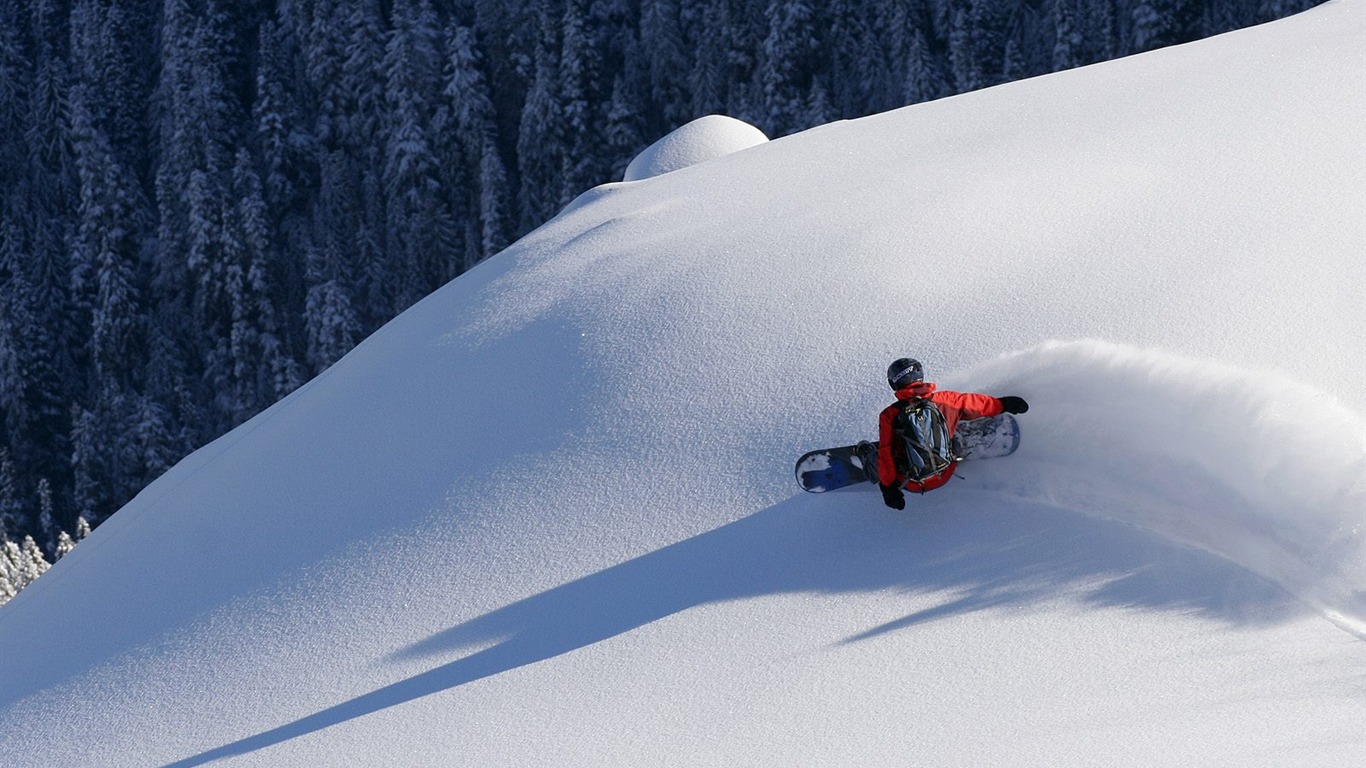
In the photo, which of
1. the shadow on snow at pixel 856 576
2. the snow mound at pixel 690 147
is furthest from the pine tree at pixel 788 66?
the shadow on snow at pixel 856 576

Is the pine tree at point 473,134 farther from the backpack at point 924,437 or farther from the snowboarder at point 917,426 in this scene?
the backpack at point 924,437

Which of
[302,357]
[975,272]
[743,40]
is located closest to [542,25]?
[743,40]

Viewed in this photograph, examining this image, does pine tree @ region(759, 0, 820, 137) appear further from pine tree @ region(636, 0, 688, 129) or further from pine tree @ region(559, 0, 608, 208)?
pine tree @ region(559, 0, 608, 208)

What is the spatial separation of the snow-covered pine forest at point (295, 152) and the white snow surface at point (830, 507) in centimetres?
3384

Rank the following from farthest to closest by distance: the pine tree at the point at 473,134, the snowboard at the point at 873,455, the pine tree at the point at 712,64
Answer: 1. the pine tree at the point at 473,134
2. the pine tree at the point at 712,64
3. the snowboard at the point at 873,455

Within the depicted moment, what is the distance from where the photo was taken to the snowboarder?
7.48 m

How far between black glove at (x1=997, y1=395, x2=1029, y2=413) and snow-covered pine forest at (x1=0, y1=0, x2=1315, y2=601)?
37.1 metres

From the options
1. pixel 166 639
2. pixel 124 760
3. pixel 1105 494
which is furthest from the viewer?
pixel 166 639

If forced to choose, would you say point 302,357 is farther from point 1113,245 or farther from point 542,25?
point 1113,245

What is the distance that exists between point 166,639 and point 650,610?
3668 mm

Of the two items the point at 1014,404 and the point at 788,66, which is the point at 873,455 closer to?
the point at 1014,404

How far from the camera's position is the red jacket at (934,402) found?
7547 mm

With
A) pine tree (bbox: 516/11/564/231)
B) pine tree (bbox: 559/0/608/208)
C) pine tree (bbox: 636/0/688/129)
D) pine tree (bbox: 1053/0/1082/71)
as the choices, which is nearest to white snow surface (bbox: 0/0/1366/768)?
pine tree (bbox: 1053/0/1082/71)

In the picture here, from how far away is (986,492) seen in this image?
25.2 feet
